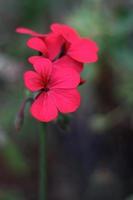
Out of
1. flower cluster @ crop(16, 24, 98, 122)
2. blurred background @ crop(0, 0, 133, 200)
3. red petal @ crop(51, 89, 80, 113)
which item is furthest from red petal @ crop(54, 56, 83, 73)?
blurred background @ crop(0, 0, 133, 200)

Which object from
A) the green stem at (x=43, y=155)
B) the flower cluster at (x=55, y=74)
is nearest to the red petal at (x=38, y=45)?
the flower cluster at (x=55, y=74)

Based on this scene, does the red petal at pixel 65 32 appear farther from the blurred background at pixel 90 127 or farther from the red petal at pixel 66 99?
the blurred background at pixel 90 127

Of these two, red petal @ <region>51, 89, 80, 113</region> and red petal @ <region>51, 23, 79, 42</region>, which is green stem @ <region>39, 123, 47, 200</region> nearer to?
red petal @ <region>51, 89, 80, 113</region>

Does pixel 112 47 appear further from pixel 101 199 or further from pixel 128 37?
pixel 101 199

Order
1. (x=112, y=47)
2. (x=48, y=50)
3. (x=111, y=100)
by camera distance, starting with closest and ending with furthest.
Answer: (x=48, y=50)
(x=112, y=47)
(x=111, y=100)

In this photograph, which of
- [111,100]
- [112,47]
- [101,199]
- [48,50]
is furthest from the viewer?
[111,100]

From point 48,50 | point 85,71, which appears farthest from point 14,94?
point 48,50

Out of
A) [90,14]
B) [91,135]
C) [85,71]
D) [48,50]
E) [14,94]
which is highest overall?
[48,50]
